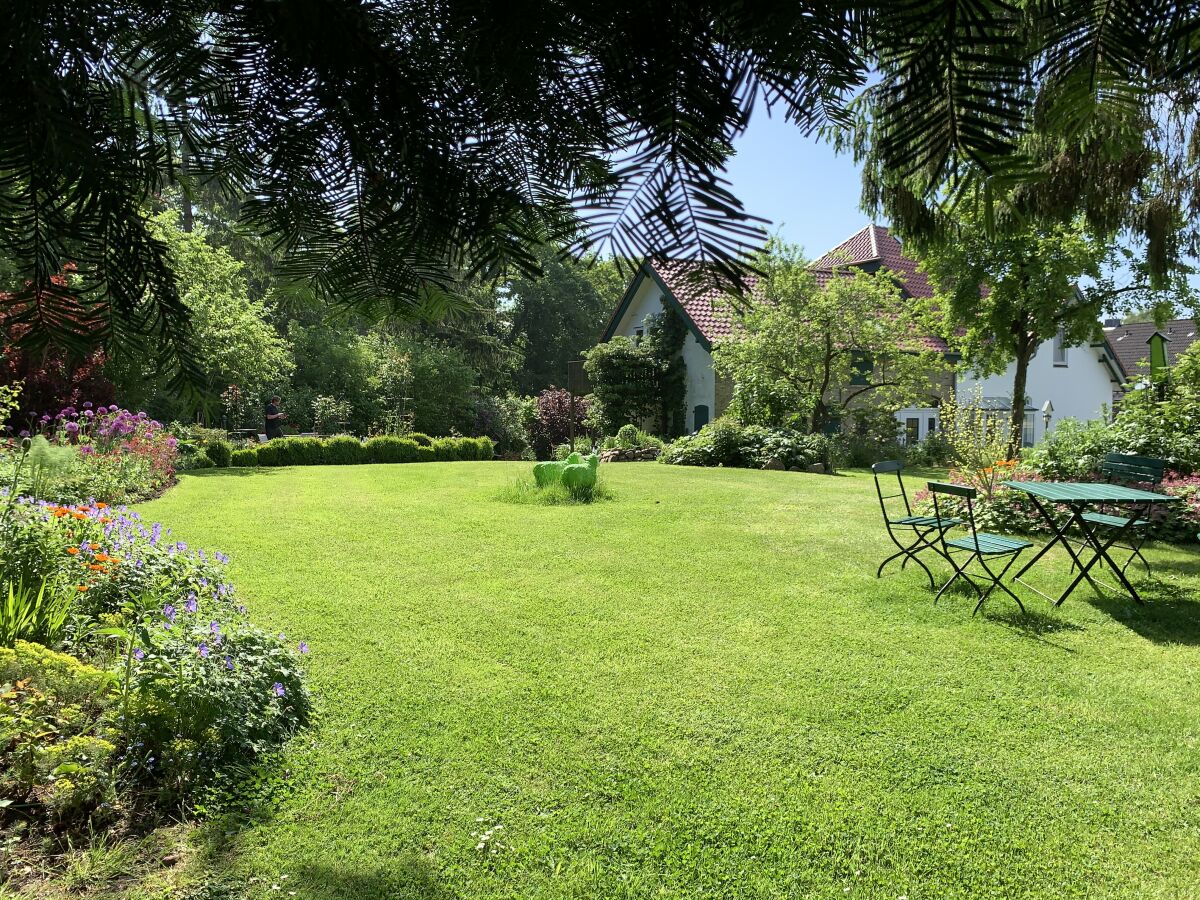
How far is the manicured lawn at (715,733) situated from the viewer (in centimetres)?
270

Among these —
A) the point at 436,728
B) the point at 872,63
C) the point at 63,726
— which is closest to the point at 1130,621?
the point at 436,728

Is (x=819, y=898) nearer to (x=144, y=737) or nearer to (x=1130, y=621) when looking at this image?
(x=144, y=737)

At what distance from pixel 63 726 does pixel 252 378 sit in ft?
58.4

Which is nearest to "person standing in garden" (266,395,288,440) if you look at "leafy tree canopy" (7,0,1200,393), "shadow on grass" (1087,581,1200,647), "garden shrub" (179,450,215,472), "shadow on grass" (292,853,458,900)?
"garden shrub" (179,450,215,472)

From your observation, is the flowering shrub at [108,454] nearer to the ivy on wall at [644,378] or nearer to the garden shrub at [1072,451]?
the garden shrub at [1072,451]

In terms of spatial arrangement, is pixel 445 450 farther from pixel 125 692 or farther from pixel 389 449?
pixel 125 692

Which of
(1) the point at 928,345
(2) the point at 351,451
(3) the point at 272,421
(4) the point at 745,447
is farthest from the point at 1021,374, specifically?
(3) the point at 272,421

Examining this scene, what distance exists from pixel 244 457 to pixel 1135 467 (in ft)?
56.6

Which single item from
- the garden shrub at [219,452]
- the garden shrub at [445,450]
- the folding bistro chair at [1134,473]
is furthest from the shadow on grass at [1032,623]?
the garden shrub at [445,450]

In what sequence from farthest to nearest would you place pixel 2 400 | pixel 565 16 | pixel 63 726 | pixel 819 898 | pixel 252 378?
pixel 252 378 < pixel 2 400 < pixel 63 726 < pixel 819 898 < pixel 565 16

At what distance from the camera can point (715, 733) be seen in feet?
12.1

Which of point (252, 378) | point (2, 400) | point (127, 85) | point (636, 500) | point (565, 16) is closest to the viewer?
point (565, 16)

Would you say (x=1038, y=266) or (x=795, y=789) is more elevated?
(x=1038, y=266)

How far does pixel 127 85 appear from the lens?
0.68 m
